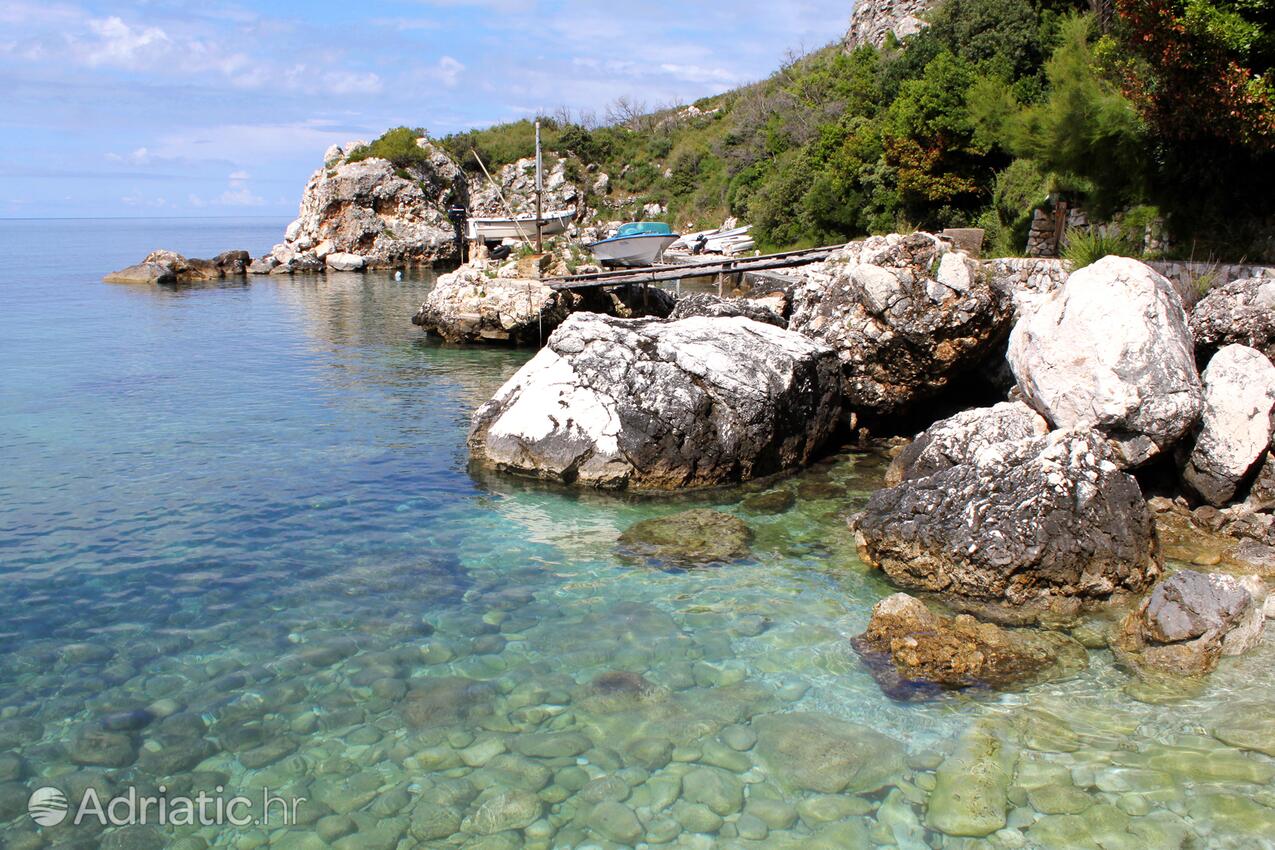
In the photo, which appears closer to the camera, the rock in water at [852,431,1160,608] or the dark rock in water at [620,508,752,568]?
the rock in water at [852,431,1160,608]

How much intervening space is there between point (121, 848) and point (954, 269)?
1295cm

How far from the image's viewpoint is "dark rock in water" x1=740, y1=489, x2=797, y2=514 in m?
12.1

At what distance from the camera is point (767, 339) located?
14211 mm

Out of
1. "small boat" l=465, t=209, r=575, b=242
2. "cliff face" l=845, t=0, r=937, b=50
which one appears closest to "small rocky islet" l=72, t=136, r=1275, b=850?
"small boat" l=465, t=209, r=575, b=242

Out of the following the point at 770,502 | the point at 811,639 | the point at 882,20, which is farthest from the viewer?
the point at 882,20

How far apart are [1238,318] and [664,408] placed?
7.89 m

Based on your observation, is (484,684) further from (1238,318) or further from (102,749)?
(1238,318)

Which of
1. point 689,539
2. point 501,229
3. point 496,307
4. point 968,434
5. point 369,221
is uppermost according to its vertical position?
point 369,221

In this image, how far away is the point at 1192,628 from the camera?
8008mm

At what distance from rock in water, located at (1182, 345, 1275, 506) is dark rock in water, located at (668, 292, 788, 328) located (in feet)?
23.9

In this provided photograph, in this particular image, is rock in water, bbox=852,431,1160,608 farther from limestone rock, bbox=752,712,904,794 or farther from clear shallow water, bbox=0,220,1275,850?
limestone rock, bbox=752,712,904,794

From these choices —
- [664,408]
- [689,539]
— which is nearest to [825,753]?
[689,539]

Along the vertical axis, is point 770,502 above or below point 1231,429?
below

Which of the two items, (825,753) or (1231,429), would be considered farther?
(1231,429)
